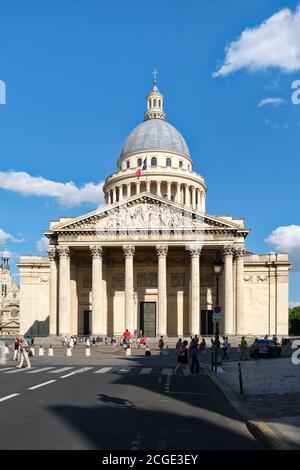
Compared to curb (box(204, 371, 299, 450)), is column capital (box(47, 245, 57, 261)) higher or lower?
higher

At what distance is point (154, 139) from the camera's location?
108 metres

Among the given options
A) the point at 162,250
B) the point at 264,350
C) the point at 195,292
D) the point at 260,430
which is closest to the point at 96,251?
the point at 162,250

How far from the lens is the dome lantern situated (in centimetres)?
A: 11788

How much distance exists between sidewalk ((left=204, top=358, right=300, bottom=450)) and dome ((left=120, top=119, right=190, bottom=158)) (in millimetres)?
82509

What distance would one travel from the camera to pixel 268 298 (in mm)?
80562

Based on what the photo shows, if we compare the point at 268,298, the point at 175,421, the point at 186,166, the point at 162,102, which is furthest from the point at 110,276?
the point at 175,421

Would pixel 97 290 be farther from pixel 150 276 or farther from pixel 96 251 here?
pixel 150 276

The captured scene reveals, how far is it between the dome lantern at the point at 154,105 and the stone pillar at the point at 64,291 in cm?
5359

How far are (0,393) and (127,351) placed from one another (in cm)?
3515

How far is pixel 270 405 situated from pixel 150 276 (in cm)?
6179

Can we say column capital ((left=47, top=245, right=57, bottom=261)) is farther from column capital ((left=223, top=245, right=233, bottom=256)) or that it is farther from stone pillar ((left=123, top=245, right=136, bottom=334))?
column capital ((left=223, top=245, right=233, bottom=256))

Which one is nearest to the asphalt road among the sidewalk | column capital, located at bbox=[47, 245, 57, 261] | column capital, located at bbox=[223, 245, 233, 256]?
the sidewalk

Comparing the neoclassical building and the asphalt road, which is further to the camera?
the neoclassical building

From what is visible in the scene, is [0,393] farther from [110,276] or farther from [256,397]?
[110,276]
